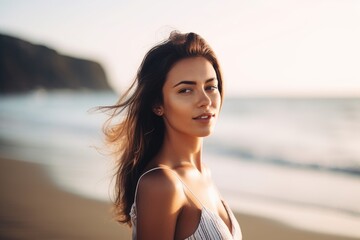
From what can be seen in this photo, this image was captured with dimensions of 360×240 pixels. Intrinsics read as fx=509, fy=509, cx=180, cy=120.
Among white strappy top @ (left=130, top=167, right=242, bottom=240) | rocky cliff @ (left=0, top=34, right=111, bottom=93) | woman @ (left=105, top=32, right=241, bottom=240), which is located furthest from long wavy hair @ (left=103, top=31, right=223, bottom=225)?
rocky cliff @ (left=0, top=34, right=111, bottom=93)

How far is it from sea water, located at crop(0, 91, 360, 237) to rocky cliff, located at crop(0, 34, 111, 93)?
21.2 metres

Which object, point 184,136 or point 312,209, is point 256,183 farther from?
point 184,136

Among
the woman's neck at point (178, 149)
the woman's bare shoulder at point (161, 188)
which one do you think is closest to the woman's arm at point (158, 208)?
the woman's bare shoulder at point (161, 188)

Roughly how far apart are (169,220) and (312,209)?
5368 millimetres

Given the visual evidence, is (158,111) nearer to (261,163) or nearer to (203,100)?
(203,100)

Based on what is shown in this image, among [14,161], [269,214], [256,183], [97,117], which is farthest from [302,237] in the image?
[97,117]

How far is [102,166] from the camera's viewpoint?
9.03 metres

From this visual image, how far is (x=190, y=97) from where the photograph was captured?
7.27 feet

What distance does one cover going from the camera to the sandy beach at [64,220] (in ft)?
18.0

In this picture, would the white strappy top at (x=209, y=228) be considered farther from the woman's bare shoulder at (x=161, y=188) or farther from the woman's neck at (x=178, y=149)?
the woman's neck at (x=178, y=149)

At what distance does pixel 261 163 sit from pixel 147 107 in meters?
9.13

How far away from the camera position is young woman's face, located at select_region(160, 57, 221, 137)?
7.28 ft

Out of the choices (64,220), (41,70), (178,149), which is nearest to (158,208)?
(178,149)

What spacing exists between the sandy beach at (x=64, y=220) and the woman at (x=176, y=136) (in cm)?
326
